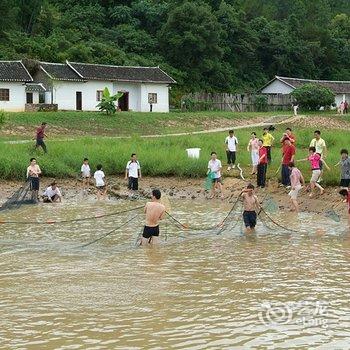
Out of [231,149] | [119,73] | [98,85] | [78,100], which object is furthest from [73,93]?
[231,149]

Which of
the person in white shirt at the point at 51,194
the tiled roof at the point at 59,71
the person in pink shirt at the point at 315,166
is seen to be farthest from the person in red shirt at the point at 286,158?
the tiled roof at the point at 59,71

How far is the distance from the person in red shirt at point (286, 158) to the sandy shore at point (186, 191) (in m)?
0.36

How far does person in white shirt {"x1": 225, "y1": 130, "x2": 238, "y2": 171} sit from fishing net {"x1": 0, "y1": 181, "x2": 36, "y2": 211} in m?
7.70

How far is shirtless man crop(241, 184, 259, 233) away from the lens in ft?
55.0

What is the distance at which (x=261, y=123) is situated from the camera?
51781 mm

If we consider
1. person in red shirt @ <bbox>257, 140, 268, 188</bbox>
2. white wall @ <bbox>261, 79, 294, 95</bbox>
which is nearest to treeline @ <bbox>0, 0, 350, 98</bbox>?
white wall @ <bbox>261, 79, 294, 95</bbox>

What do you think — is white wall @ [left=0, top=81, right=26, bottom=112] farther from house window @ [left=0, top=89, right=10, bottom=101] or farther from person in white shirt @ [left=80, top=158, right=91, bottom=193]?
person in white shirt @ [left=80, top=158, right=91, bottom=193]

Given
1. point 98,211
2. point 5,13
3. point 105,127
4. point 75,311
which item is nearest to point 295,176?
point 98,211

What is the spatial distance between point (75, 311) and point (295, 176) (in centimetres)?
1052

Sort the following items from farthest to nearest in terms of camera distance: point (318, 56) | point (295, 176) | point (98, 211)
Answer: point (318, 56), point (98, 211), point (295, 176)

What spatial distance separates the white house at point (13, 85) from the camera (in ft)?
167

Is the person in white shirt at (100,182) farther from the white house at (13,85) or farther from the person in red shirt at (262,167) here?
the white house at (13,85)

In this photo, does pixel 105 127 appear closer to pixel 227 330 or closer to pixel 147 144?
pixel 147 144

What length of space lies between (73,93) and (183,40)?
17.1 metres
